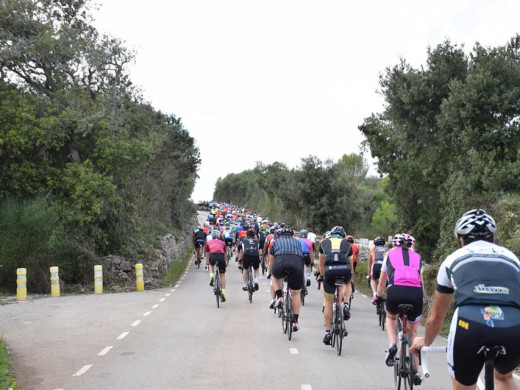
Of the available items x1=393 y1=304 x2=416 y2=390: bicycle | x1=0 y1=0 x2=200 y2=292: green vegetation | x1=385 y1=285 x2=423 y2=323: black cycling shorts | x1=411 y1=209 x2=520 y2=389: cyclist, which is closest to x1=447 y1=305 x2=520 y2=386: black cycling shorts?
x1=411 y1=209 x2=520 y2=389: cyclist

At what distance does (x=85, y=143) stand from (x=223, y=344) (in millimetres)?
17076

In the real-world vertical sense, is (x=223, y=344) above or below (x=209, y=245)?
below

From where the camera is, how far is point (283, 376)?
8430 mm

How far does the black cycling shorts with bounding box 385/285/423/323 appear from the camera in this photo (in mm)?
7539

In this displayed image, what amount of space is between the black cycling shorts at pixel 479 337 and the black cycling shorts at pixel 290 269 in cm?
713

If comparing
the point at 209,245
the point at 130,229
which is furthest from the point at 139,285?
the point at 209,245

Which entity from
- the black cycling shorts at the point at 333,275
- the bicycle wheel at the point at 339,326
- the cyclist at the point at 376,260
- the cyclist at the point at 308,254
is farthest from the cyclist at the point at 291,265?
the cyclist at the point at 308,254

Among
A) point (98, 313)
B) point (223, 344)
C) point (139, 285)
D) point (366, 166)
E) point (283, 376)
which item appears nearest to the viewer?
point (283, 376)

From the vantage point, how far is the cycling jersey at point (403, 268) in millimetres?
7609

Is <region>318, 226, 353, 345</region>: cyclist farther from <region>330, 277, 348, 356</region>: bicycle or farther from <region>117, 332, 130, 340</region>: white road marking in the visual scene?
<region>117, 332, 130, 340</region>: white road marking

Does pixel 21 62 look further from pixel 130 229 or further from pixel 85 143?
pixel 130 229

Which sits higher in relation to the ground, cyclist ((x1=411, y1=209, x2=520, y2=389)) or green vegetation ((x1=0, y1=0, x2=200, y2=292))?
green vegetation ((x1=0, y1=0, x2=200, y2=292))

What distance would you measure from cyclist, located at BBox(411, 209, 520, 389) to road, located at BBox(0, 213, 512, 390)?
154 inches

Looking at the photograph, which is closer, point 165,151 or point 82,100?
point 82,100
